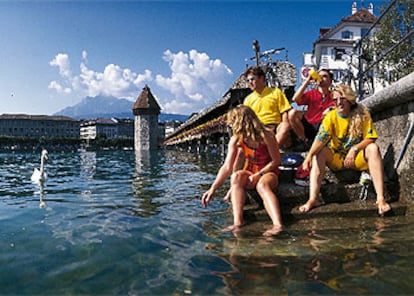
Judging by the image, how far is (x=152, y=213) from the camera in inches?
181

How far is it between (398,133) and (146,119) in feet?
149

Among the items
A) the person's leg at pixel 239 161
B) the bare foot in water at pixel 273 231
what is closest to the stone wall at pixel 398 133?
the bare foot in water at pixel 273 231

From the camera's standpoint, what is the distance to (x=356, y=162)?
3990 mm

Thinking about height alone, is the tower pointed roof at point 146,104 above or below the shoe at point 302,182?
above

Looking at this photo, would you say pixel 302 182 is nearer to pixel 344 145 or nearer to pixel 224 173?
pixel 344 145

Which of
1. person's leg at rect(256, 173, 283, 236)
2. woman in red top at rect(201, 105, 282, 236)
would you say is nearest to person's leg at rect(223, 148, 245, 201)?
woman in red top at rect(201, 105, 282, 236)

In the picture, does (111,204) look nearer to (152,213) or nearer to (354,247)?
(152,213)

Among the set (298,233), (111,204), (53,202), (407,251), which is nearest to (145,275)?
(298,233)

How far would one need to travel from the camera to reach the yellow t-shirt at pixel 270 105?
4.94 meters

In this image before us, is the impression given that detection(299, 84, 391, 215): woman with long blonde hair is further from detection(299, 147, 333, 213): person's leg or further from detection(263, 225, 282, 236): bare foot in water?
detection(263, 225, 282, 236): bare foot in water

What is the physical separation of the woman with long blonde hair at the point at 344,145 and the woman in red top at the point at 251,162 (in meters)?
0.40

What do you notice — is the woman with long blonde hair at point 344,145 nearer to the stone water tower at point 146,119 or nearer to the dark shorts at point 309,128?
the dark shorts at point 309,128

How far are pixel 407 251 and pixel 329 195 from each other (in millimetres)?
1413

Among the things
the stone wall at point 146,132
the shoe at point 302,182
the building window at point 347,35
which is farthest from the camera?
the stone wall at point 146,132
